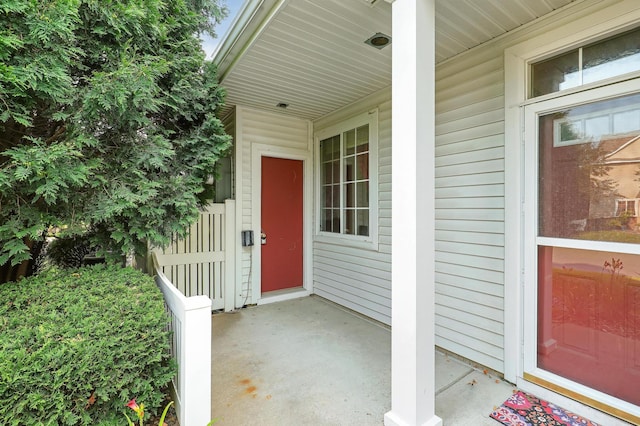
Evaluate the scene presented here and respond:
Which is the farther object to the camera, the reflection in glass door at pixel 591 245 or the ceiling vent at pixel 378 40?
the ceiling vent at pixel 378 40

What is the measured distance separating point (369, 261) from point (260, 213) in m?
1.76

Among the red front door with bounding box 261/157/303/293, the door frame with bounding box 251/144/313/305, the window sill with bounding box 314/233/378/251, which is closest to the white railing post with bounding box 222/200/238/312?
the door frame with bounding box 251/144/313/305

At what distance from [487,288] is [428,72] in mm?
1870

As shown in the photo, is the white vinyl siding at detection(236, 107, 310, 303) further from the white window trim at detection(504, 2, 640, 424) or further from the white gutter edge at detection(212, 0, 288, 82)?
the white window trim at detection(504, 2, 640, 424)

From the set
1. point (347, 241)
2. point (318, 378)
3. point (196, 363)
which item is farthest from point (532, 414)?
point (347, 241)

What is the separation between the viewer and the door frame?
14.2ft

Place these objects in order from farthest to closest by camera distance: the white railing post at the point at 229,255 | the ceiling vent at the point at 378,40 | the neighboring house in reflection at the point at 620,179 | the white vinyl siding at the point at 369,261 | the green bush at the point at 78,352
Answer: the white railing post at the point at 229,255 < the white vinyl siding at the point at 369,261 < the ceiling vent at the point at 378,40 < the neighboring house in reflection at the point at 620,179 < the green bush at the point at 78,352

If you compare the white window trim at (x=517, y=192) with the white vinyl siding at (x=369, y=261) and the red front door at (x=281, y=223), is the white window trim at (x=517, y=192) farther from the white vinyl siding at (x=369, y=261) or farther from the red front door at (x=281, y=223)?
A: the red front door at (x=281, y=223)

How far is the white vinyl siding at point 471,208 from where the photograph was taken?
8.14 feet

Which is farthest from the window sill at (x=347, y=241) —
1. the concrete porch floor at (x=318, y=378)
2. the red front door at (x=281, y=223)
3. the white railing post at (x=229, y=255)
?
the white railing post at (x=229, y=255)

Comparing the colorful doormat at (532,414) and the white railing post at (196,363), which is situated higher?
the white railing post at (196,363)

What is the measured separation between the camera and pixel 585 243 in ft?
6.59

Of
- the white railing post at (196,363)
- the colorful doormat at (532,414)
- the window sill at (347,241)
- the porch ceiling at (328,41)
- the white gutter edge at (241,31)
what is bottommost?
the colorful doormat at (532,414)

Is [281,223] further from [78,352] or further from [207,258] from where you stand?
[78,352]
